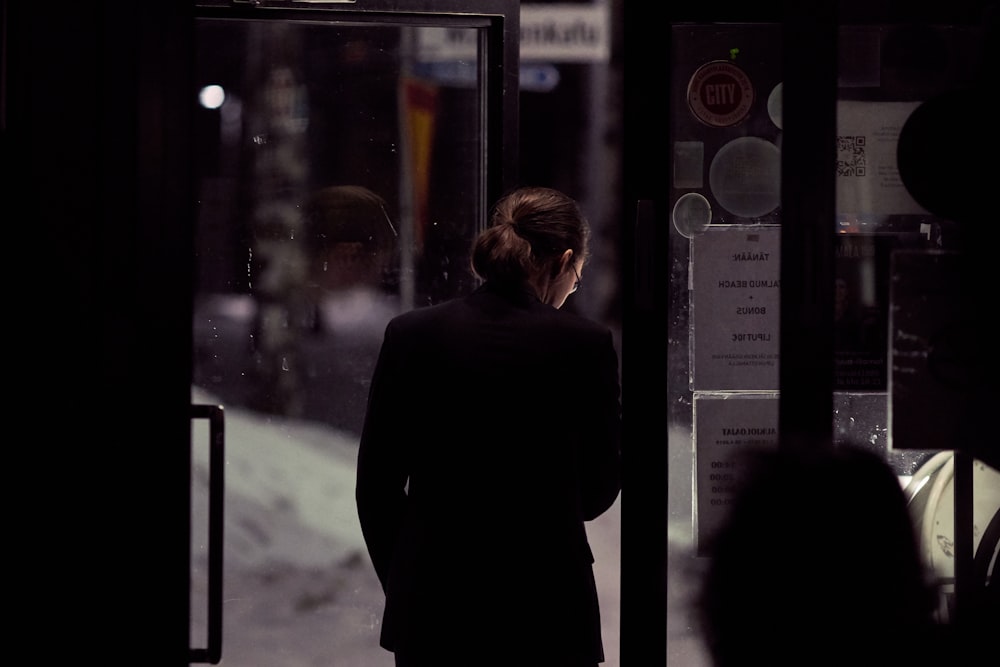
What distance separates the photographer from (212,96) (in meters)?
2.89

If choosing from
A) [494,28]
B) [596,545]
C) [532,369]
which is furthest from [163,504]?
[596,545]

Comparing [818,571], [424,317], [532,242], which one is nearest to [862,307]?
[818,571]

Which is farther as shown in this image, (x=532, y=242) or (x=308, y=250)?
(x=308, y=250)

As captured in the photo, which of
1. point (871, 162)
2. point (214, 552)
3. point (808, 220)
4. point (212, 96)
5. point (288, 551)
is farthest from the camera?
point (288, 551)

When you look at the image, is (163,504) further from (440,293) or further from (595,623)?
(440,293)

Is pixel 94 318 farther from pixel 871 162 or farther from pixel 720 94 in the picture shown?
pixel 720 94

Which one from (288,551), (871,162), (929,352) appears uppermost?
(871,162)

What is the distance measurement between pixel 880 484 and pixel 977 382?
46 cm

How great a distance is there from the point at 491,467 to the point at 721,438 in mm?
700

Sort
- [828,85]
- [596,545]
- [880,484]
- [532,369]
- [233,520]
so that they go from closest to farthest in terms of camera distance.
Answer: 1. [880,484]
2. [828,85]
3. [532,369]
4. [233,520]
5. [596,545]

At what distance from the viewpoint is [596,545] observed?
4.00m

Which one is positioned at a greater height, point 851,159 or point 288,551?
point 851,159

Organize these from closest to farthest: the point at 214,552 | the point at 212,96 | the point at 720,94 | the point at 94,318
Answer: the point at 94,318
the point at 214,552
the point at 720,94
the point at 212,96

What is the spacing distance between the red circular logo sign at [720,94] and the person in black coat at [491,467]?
636 mm
